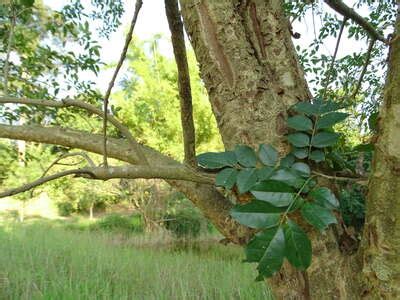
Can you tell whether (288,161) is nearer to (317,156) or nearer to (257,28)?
(317,156)

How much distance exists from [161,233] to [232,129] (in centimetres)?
576

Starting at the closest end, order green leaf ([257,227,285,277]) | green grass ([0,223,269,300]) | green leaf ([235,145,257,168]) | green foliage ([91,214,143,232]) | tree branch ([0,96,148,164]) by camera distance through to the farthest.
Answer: green leaf ([257,227,285,277]) < green leaf ([235,145,257,168]) < tree branch ([0,96,148,164]) < green grass ([0,223,269,300]) < green foliage ([91,214,143,232])

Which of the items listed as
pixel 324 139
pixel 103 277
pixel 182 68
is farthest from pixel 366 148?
pixel 103 277

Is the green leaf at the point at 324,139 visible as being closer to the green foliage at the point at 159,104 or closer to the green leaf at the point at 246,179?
the green leaf at the point at 246,179

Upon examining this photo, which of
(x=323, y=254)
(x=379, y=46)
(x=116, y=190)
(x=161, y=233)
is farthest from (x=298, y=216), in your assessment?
(x=116, y=190)

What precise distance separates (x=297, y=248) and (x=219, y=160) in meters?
0.15

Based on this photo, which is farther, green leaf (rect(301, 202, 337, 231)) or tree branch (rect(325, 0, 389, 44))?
tree branch (rect(325, 0, 389, 44))

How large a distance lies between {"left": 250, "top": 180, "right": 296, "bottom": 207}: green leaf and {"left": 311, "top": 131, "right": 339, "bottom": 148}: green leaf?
0.11 m

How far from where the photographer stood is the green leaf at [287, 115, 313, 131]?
48 centimetres

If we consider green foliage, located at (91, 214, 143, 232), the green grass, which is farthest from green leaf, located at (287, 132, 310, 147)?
green foliage, located at (91, 214, 143, 232)

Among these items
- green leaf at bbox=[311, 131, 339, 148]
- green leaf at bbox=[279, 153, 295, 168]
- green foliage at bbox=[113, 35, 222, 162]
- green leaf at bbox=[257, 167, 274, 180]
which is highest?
green foliage at bbox=[113, 35, 222, 162]

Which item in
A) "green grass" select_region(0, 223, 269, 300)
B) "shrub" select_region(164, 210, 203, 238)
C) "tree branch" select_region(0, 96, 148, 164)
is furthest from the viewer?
"shrub" select_region(164, 210, 203, 238)

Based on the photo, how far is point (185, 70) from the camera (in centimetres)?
59

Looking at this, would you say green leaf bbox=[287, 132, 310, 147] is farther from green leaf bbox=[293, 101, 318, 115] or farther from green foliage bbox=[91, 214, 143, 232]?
green foliage bbox=[91, 214, 143, 232]
